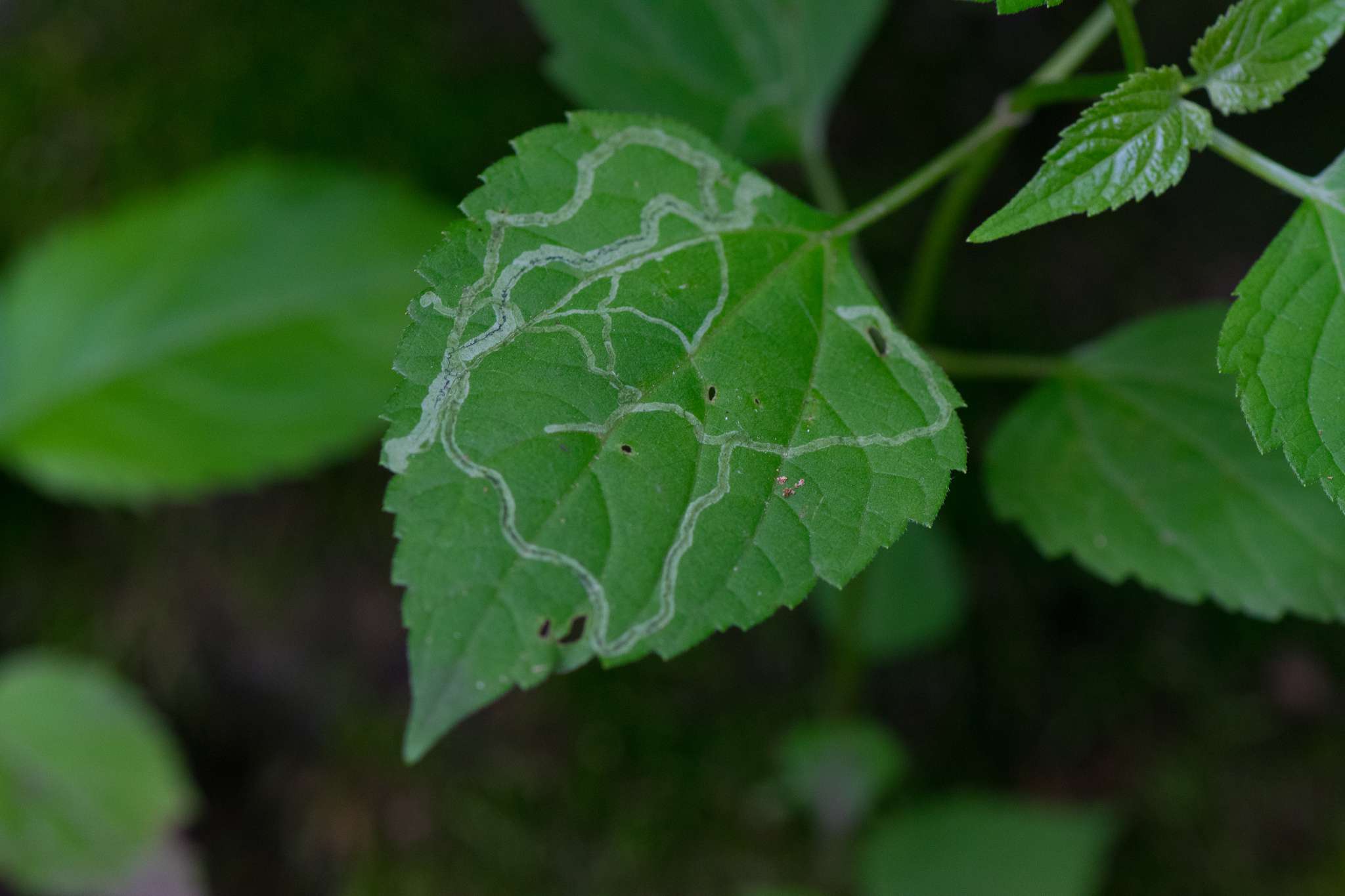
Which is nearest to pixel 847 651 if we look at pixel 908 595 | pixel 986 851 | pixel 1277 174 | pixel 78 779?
pixel 908 595

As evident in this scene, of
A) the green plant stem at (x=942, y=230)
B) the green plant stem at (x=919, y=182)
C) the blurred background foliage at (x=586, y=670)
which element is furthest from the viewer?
the blurred background foliage at (x=586, y=670)

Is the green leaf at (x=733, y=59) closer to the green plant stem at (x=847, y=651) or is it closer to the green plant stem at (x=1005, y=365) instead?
the green plant stem at (x=1005, y=365)

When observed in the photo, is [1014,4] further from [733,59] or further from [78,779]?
[78,779]

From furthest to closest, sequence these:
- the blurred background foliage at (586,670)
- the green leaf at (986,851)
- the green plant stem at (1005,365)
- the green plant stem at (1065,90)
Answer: the blurred background foliage at (586,670)
the green leaf at (986,851)
the green plant stem at (1005,365)
the green plant stem at (1065,90)

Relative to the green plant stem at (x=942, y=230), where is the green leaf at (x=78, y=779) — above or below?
below

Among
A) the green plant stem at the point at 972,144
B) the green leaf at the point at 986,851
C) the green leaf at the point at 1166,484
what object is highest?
the green plant stem at the point at 972,144

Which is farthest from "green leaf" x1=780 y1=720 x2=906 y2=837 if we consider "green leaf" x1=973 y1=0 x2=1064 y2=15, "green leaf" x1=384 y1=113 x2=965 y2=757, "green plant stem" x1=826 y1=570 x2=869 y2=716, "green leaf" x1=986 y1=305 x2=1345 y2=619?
"green leaf" x1=973 y1=0 x2=1064 y2=15

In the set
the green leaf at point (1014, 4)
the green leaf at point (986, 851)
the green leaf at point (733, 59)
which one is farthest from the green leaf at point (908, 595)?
the green leaf at point (1014, 4)
